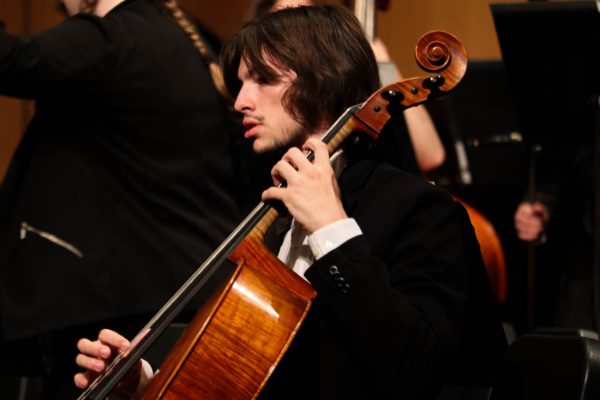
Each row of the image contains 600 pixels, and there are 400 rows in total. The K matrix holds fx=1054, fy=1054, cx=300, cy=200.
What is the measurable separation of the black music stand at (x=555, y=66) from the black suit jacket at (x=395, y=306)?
93cm

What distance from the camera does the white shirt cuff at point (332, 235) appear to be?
1.40 m

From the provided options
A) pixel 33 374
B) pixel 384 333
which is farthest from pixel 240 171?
pixel 384 333

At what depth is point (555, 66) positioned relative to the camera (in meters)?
2.48

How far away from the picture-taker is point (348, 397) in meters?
1.44

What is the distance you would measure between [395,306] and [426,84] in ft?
1.13

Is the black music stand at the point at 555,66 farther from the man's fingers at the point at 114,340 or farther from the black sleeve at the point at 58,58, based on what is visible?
the man's fingers at the point at 114,340

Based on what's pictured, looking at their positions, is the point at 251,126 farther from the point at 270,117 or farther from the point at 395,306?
the point at 395,306

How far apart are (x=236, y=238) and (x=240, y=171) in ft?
3.37

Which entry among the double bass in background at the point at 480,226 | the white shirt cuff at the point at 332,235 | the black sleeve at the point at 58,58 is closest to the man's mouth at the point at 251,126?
the white shirt cuff at the point at 332,235

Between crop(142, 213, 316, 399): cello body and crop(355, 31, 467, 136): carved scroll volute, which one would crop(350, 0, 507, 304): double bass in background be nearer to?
crop(355, 31, 467, 136): carved scroll volute

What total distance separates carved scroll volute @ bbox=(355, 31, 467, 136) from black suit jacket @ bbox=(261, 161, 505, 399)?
0.10 meters

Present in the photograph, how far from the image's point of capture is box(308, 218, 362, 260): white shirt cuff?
140 centimetres

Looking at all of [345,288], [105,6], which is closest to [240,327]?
[345,288]

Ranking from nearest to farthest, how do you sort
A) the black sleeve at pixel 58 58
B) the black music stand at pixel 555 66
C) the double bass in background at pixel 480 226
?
the black sleeve at pixel 58 58
the black music stand at pixel 555 66
the double bass in background at pixel 480 226
